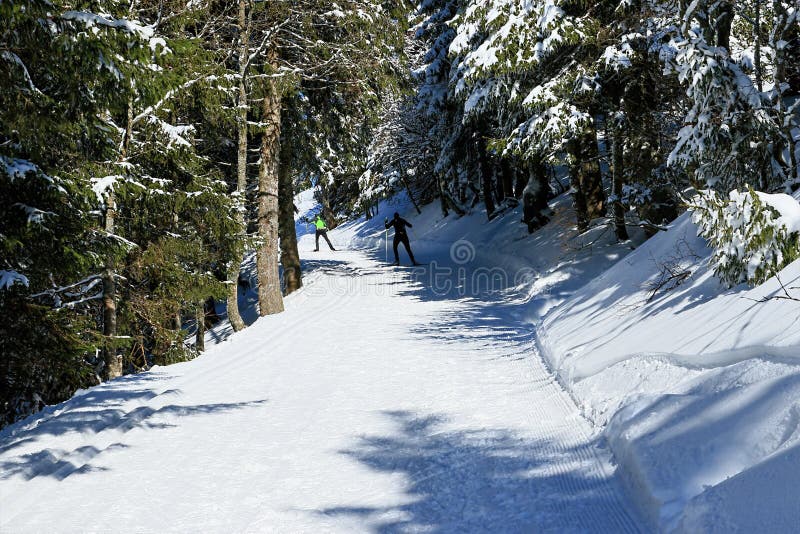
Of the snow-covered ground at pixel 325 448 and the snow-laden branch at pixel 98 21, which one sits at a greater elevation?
the snow-laden branch at pixel 98 21

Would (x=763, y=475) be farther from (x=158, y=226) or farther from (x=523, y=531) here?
(x=158, y=226)

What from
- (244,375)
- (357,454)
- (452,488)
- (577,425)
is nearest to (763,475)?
(452,488)

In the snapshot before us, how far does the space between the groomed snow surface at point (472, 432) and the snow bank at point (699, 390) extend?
0.6 inches

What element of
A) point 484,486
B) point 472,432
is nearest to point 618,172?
point 472,432

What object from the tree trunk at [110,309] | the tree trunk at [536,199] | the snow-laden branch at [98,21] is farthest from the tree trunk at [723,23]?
the tree trunk at [536,199]

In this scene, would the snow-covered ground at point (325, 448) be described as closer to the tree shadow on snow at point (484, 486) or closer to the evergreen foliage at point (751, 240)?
the tree shadow on snow at point (484, 486)

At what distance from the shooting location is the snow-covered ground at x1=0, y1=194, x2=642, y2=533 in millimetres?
3541

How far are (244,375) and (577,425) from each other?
430 centimetres

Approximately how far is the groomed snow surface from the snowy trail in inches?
0.8

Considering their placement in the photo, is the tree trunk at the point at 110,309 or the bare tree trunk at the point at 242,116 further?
the bare tree trunk at the point at 242,116

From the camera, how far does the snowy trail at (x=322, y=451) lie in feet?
11.6

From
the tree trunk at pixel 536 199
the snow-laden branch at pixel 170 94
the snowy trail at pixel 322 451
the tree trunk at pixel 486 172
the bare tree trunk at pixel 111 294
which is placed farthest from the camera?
the tree trunk at pixel 486 172

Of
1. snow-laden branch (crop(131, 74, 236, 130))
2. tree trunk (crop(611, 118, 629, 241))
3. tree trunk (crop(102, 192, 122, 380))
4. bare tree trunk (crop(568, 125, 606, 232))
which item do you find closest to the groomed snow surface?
tree trunk (crop(102, 192, 122, 380))

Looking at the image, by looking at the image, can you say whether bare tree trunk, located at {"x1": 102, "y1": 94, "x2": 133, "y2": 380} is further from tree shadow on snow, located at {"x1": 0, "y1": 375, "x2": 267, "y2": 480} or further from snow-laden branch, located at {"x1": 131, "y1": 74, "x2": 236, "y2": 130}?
tree shadow on snow, located at {"x1": 0, "y1": 375, "x2": 267, "y2": 480}
